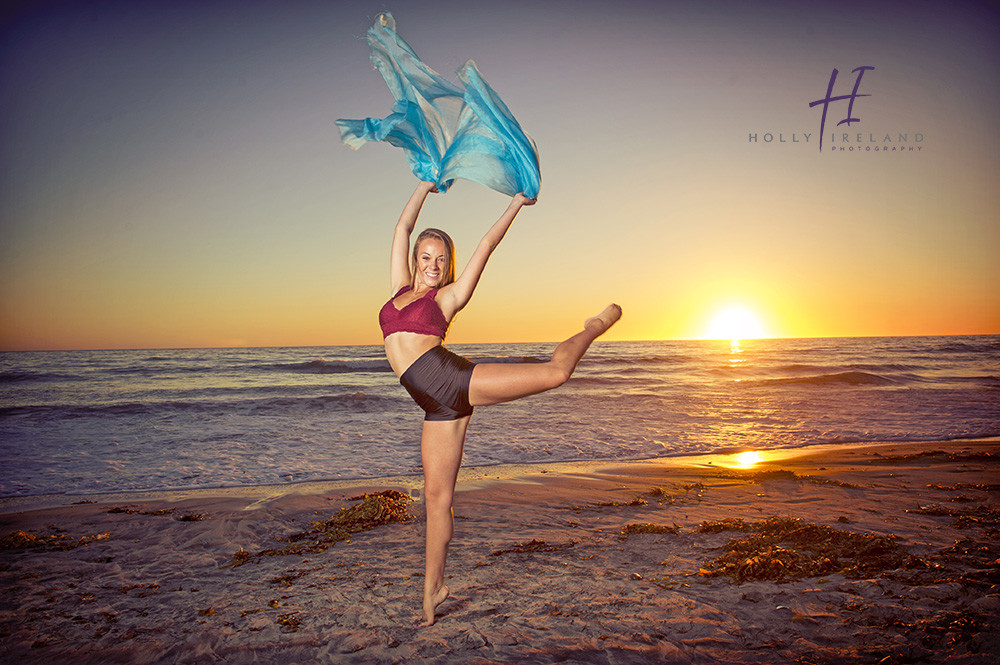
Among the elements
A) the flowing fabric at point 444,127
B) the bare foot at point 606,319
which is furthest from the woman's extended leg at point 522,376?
the flowing fabric at point 444,127

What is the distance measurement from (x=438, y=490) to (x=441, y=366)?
86cm

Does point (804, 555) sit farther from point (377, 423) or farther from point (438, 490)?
point (377, 423)

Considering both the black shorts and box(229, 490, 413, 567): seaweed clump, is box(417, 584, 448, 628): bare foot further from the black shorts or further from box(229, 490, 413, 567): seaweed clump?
box(229, 490, 413, 567): seaweed clump

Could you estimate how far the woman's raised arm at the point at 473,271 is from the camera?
3.46 metres

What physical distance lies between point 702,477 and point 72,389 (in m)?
28.1

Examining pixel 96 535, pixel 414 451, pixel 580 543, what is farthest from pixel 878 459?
pixel 96 535

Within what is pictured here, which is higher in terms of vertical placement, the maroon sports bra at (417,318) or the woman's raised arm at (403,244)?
the woman's raised arm at (403,244)

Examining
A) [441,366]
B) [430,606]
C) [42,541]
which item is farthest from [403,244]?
[42,541]

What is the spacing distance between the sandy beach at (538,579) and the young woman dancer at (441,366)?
2.25 ft

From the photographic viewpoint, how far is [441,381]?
11.1ft

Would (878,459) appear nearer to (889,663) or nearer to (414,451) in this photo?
(889,663)

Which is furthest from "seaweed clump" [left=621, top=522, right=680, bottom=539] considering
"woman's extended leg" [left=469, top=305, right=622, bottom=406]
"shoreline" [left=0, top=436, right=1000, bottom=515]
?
"shoreline" [left=0, top=436, right=1000, bottom=515]

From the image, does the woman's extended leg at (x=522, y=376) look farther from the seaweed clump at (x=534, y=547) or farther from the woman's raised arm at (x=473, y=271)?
the seaweed clump at (x=534, y=547)

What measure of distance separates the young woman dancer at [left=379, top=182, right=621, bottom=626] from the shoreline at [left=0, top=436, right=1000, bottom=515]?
3.98 meters
